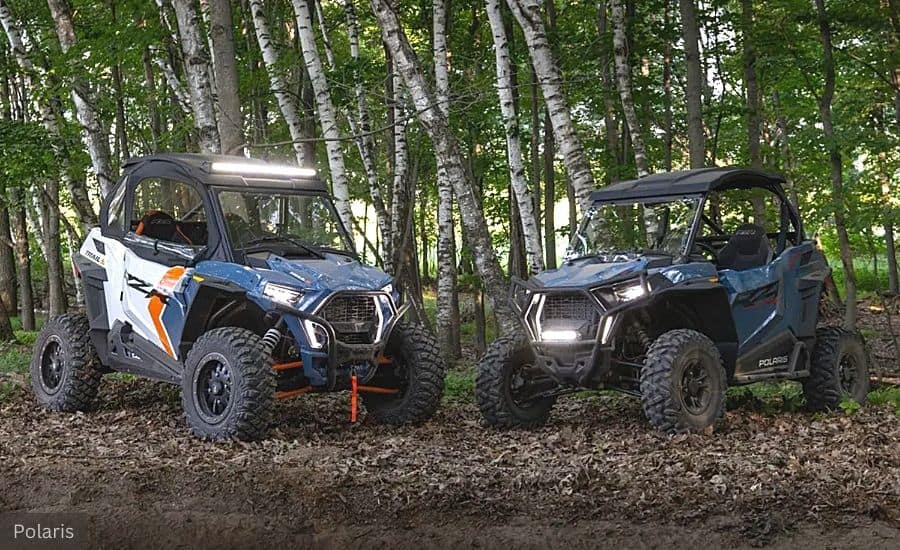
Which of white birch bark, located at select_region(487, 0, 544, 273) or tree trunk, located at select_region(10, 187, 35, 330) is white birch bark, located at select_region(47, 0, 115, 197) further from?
tree trunk, located at select_region(10, 187, 35, 330)

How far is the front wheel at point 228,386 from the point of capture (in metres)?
8.19

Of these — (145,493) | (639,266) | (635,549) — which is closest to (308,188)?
(639,266)

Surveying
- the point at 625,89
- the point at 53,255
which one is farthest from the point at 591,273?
the point at 53,255

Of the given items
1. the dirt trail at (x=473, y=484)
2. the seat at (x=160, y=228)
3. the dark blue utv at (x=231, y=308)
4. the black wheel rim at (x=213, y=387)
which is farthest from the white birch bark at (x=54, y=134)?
the black wheel rim at (x=213, y=387)

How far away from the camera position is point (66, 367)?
10.3m

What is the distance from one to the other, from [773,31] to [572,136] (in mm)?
5830

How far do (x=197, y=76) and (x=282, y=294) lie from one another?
5.72 meters

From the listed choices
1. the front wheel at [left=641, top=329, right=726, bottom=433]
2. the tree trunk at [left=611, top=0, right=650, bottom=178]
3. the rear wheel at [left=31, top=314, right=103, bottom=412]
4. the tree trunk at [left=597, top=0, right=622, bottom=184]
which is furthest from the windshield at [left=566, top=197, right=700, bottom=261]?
the tree trunk at [left=597, top=0, right=622, bottom=184]

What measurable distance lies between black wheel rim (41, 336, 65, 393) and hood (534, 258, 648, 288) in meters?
5.23

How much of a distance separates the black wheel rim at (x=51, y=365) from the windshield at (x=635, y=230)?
544 centimetres

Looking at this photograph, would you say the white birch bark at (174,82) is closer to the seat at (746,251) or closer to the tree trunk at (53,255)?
the tree trunk at (53,255)

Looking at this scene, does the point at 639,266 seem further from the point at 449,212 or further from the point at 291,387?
the point at 449,212

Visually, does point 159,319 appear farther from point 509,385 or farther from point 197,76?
point 197,76

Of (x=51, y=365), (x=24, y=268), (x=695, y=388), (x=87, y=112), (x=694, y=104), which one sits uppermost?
(x=87, y=112)
